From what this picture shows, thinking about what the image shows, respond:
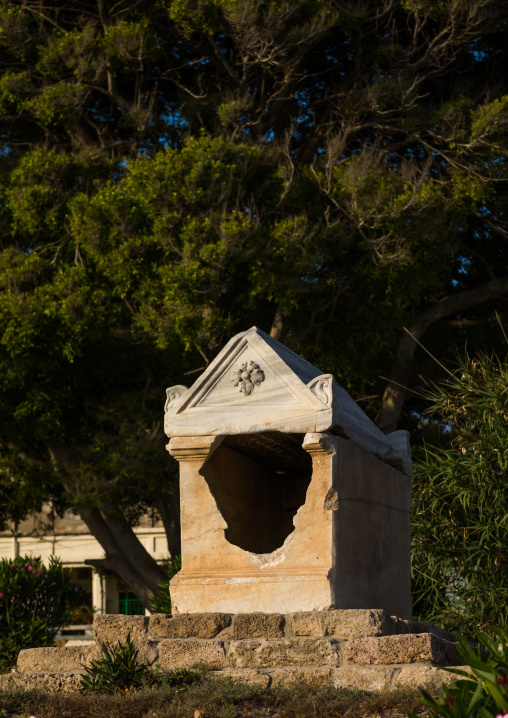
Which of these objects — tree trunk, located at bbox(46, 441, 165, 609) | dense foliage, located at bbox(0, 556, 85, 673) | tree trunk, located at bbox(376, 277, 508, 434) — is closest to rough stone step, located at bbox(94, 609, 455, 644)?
dense foliage, located at bbox(0, 556, 85, 673)

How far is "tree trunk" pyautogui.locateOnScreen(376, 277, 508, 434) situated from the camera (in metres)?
12.3

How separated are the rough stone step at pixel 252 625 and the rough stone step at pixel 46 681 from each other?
0.39m

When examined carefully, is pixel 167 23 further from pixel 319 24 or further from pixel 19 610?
pixel 19 610

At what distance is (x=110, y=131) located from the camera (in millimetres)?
13492

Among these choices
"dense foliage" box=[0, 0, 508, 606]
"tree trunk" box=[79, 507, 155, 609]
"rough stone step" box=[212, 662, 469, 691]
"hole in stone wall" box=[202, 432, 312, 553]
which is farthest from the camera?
"tree trunk" box=[79, 507, 155, 609]

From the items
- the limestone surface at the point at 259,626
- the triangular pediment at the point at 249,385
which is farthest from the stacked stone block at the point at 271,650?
the triangular pediment at the point at 249,385

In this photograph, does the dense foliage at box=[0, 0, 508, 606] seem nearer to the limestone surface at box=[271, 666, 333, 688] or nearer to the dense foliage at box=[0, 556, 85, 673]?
the dense foliage at box=[0, 556, 85, 673]

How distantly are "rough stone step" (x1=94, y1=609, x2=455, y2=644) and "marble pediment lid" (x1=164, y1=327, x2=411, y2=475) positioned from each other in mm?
1080

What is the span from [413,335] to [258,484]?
5768mm

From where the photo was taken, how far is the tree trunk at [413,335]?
1227cm

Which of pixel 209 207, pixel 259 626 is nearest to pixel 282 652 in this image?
pixel 259 626

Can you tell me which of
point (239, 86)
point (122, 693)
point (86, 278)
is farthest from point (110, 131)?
point (122, 693)

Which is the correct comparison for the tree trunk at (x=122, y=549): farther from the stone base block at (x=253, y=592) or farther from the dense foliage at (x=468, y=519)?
the stone base block at (x=253, y=592)

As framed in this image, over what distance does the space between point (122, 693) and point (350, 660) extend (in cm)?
117
